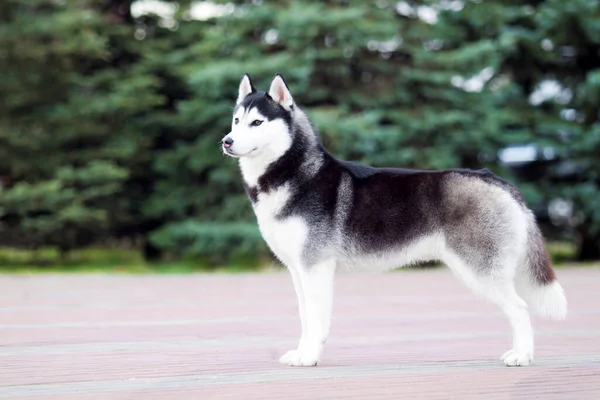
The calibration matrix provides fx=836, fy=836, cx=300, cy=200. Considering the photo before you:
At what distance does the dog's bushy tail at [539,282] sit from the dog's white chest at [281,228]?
1.50 metres

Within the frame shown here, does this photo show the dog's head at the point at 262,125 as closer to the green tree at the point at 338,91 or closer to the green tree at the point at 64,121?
the green tree at the point at 338,91

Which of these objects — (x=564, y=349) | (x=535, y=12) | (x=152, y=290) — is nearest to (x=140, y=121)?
(x=152, y=290)

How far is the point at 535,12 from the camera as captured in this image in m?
16.8

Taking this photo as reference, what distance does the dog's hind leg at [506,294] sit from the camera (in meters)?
5.32

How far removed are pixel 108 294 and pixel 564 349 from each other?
621cm

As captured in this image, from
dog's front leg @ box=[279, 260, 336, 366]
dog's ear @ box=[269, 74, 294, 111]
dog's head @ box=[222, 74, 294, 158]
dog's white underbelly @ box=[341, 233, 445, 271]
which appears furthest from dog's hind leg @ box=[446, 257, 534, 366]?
dog's ear @ box=[269, 74, 294, 111]

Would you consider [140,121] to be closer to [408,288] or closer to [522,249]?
[408,288]

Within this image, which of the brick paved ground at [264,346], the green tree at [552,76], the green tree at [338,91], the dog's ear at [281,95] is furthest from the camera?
the green tree at [552,76]

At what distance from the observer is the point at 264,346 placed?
20.6 ft

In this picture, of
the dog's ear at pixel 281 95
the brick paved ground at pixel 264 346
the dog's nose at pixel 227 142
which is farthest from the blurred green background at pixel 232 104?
the dog's nose at pixel 227 142

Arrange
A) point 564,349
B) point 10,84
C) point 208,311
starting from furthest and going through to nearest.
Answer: point 10,84 < point 208,311 < point 564,349

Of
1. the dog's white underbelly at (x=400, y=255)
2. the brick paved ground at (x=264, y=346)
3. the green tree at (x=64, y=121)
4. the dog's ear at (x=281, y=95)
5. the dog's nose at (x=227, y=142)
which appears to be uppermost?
the dog's ear at (x=281, y=95)

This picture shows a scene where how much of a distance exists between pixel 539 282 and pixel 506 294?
0.32 meters

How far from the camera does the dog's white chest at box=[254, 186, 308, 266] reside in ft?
17.7
